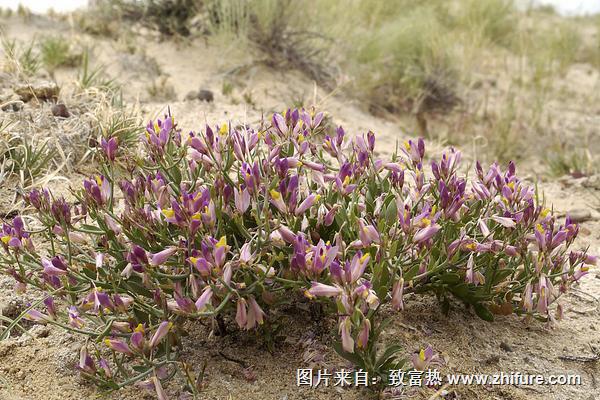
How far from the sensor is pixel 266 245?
2072 millimetres

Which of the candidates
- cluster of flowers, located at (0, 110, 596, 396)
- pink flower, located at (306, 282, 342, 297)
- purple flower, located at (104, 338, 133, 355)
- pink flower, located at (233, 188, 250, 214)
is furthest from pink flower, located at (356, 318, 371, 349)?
purple flower, located at (104, 338, 133, 355)

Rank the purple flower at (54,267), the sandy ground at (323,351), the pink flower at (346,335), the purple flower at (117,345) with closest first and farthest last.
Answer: the pink flower at (346,335) → the purple flower at (117,345) → the purple flower at (54,267) → the sandy ground at (323,351)

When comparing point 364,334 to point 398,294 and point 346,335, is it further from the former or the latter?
point 398,294

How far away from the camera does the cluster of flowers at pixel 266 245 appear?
1976mm

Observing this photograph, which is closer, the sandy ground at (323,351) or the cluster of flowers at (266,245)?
the cluster of flowers at (266,245)

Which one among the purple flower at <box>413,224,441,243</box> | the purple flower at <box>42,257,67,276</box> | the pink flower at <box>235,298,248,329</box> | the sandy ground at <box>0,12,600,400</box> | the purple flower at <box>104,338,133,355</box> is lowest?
the sandy ground at <box>0,12,600,400</box>

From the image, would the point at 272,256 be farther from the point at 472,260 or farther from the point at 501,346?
the point at 501,346

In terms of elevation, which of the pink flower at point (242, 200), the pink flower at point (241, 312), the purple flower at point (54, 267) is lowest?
the pink flower at point (241, 312)

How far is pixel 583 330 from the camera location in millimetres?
2734

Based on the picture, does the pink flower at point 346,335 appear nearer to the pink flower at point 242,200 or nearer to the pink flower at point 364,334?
the pink flower at point 364,334

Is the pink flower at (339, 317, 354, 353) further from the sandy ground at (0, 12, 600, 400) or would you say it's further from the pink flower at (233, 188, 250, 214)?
the pink flower at (233, 188, 250, 214)

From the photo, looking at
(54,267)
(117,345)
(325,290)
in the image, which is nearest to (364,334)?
(325,290)

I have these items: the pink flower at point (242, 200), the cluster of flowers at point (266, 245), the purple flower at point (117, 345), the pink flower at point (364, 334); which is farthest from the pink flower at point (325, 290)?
the purple flower at point (117, 345)

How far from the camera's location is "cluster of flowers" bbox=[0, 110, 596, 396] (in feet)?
6.48
